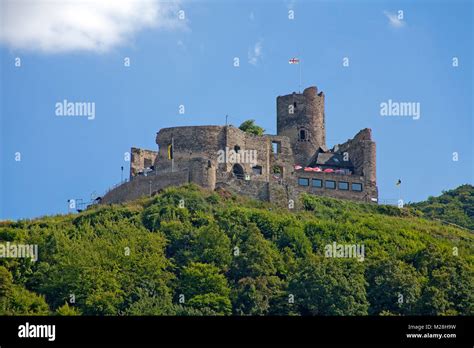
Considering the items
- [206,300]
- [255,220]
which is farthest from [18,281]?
[255,220]

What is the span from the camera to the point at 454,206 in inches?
3930

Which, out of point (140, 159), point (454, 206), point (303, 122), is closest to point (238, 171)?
point (140, 159)

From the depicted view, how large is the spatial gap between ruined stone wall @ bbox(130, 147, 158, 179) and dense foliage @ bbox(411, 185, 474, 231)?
20.8 metres

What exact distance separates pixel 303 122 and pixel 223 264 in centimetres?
2137

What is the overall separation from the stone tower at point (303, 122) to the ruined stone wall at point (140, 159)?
997cm

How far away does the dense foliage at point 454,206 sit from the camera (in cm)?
9388

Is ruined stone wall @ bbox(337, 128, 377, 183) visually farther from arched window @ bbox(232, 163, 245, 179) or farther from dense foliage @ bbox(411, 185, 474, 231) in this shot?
arched window @ bbox(232, 163, 245, 179)

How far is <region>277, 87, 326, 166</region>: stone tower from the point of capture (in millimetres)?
87750
